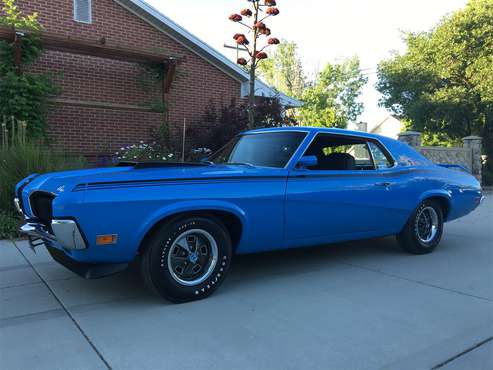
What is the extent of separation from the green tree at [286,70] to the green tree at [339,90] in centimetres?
173

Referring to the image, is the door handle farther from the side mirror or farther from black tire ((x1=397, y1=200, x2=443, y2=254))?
the side mirror

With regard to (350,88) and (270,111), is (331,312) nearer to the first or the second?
(270,111)

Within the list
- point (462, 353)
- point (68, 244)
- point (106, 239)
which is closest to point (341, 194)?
point (462, 353)

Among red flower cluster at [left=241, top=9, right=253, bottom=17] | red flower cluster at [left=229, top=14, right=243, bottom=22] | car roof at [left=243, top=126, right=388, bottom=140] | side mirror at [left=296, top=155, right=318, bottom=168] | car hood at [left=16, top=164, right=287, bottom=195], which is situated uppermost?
red flower cluster at [left=241, top=9, right=253, bottom=17]

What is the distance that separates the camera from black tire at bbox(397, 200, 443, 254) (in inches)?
219

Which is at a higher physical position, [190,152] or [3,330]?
[190,152]

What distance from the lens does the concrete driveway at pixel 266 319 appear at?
2811 mm

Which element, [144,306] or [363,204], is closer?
[144,306]

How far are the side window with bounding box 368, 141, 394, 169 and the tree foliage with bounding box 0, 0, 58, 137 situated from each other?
6835mm

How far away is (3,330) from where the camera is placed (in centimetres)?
320

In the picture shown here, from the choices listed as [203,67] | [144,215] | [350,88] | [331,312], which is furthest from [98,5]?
[350,88]

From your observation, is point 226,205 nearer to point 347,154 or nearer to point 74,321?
point 74,321

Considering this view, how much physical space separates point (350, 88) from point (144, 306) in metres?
65.0

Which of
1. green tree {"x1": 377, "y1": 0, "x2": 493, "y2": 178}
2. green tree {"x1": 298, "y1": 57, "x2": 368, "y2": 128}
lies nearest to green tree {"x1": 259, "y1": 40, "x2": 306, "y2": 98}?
green tree {"x1": 298, "y1": 57, "x2": 368, "y2": 128}
